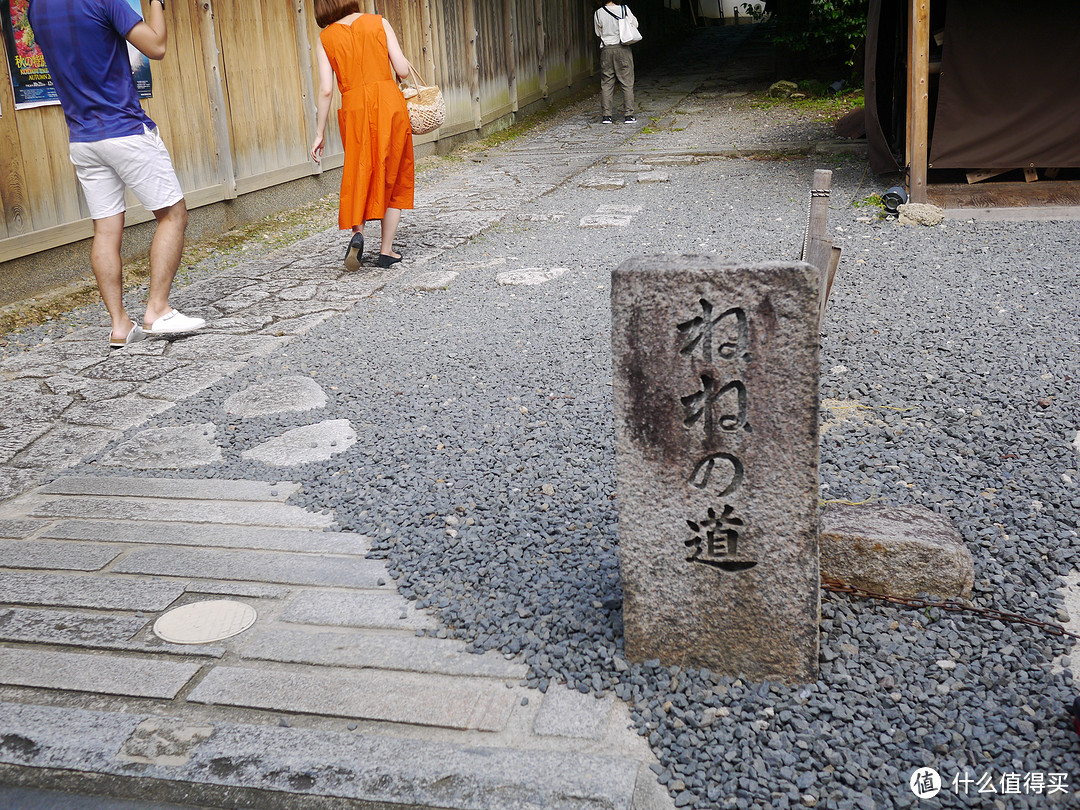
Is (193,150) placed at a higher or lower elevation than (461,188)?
higher

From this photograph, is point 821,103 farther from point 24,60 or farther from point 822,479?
point 822,479

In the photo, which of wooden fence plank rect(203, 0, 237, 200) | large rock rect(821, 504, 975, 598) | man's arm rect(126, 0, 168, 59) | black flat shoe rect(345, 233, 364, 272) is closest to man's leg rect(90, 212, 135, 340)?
man's arm rect(126, 0, 168, 59)

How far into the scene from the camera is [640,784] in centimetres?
210

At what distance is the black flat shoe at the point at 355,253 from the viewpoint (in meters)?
6.92

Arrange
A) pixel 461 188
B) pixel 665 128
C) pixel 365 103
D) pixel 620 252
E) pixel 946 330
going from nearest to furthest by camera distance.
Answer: pixel 946 330 < pixel 365 103 < pixel 620 252 < pixel 461 188 < pixel 665 128

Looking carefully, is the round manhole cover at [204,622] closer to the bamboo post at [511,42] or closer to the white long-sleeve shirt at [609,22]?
the white long-sleeve shirt at [609,22]

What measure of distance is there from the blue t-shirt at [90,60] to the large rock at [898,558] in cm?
441

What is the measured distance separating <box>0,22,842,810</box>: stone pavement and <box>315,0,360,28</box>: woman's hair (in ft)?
9.72

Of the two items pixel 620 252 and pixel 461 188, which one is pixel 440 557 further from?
pixel 461 188

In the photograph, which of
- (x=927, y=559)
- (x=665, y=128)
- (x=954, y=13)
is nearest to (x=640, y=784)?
(x=927, y=559)

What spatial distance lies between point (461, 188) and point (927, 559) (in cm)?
855

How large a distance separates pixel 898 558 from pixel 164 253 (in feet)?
14.6

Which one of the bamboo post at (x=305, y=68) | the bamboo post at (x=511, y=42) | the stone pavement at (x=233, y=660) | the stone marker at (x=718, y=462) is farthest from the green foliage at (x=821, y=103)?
the stone marker at (x=718, y=462)

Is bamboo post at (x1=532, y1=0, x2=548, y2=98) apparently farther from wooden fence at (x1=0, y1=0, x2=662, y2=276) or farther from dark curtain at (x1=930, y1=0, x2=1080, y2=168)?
dark curtain at (x1=930, y1=0, x2=1080, y2=168)
